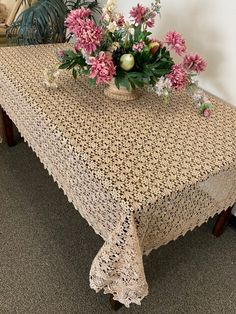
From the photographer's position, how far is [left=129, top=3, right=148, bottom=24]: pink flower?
1.10 meters

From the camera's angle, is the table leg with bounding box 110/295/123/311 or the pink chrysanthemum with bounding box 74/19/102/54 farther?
the table leg with bounding box 110/295/123/311

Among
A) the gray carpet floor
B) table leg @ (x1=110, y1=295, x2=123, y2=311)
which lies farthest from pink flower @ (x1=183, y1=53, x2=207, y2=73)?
table leg @ (x1=110, y1=295, x2=123, y2=311)

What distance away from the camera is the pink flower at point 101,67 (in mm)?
958

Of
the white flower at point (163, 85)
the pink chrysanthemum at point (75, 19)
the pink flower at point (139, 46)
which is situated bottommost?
the white flower at point (163, 85)

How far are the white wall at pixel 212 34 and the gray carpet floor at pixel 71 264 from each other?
0.75 metres

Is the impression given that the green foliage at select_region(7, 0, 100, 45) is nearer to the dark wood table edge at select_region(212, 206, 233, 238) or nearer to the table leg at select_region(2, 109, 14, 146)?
the table leg at select_region(2, 109, 14, 146)

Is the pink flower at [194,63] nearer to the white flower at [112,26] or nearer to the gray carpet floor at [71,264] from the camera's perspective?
the white flower at [112,26]

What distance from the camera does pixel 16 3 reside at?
2.51 m

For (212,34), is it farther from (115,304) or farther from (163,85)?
(115,304)

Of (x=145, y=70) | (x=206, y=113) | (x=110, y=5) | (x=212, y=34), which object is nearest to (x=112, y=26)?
(x=110, y=5)

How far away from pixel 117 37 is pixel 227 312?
1196mm

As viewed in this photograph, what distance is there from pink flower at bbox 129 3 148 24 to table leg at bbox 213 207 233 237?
948 millimetres

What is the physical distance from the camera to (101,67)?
0.96 metres

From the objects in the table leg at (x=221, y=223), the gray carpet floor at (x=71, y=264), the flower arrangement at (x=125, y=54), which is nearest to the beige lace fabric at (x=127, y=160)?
the flower arrangement at (x=125, y=54)
